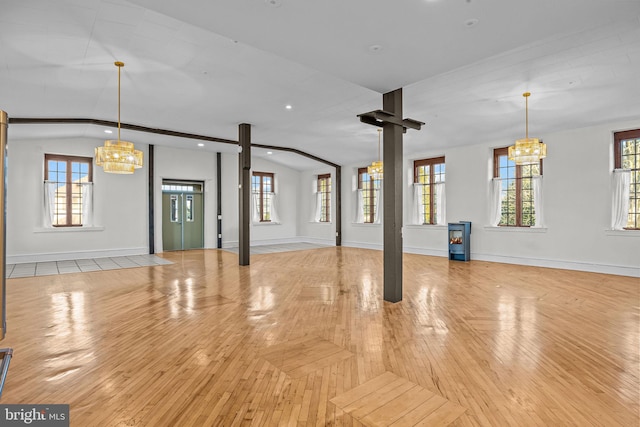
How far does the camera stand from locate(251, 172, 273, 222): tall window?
12617 mm

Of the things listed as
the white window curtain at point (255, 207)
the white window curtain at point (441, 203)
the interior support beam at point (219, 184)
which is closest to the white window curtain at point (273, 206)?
the white window curtain at point (255, 207)

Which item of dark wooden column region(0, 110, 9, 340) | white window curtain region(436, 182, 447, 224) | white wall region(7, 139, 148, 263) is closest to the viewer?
dark wooden column region(0, 110, 9, 340)

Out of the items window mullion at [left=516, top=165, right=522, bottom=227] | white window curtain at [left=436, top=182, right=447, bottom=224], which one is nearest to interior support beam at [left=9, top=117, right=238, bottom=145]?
white window curtain at [left=436, top=182, right=447, bottom=224]

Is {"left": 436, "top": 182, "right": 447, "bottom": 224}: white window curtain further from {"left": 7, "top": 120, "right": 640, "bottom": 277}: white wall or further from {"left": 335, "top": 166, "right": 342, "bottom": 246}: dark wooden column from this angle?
{"left": 335, "top": 166, "right": 342, "bottom": 246}: dark wooden column

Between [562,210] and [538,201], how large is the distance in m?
0.51

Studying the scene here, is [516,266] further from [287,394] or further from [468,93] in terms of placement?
[287,394]

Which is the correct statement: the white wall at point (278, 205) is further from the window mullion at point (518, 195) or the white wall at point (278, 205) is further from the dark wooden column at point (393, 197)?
the window mullion at point (518, 195)

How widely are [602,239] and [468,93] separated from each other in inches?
168

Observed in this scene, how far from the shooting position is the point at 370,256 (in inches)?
370

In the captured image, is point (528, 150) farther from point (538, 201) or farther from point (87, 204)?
point (87, 204)

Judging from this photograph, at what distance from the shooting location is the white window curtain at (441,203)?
9258 millimetres

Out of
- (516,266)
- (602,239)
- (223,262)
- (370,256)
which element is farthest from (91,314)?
(602,239)

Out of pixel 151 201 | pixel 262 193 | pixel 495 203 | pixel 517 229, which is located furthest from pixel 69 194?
pixel 517 229

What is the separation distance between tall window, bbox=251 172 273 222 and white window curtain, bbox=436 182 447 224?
6513mm
